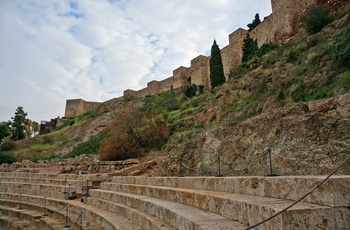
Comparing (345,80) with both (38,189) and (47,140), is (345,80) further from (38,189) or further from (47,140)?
(47,140)

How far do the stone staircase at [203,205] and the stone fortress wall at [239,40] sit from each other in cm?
1581

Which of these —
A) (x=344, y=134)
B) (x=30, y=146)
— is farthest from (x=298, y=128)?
(x=30, y=146)

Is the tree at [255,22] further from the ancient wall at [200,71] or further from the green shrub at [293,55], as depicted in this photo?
the green shrub at [293,55]

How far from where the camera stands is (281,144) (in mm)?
5715

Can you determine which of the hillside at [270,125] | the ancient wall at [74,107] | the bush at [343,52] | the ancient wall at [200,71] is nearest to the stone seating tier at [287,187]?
the hillside at [270,125]

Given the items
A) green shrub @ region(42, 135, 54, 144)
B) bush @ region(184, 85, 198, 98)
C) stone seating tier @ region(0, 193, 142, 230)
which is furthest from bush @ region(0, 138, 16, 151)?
stone seating tier @ region(0, 193, 142, 230)

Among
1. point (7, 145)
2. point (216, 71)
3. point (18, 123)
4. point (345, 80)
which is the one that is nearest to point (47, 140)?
point (7, 145)

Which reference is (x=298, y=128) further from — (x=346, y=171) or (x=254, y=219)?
(x=254, y=219)

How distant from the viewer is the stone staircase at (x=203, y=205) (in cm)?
208

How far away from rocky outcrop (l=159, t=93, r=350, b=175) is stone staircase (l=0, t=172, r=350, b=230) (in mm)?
880

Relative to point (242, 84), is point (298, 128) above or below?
below

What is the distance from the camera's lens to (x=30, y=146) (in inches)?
1230

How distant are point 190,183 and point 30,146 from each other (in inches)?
1226

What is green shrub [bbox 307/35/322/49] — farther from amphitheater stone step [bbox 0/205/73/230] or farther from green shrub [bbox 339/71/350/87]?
amphitheater stone step [bbox 0/205/73/230]
